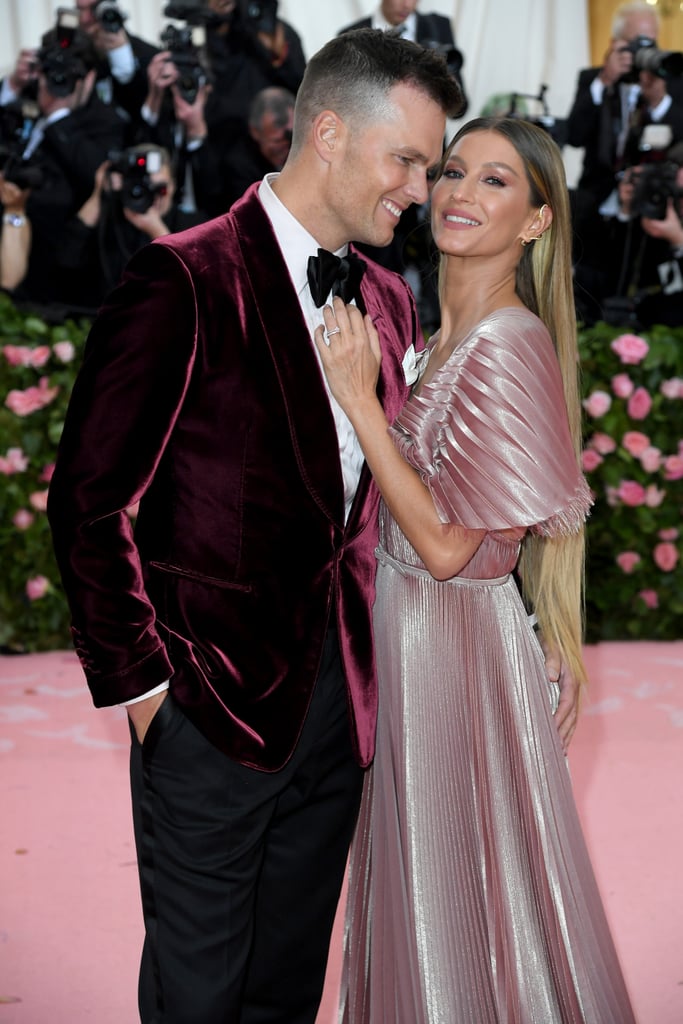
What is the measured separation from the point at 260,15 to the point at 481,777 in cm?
462

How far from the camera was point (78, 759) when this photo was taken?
366 centimetres

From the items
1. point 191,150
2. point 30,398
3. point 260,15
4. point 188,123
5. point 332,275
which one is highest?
point 260,15

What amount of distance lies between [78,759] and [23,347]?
5.00 feet

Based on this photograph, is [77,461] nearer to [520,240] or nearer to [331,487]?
[331,487]

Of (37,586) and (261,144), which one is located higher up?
(261,144)

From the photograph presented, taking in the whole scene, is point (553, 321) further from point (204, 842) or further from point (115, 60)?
point (115, 60)

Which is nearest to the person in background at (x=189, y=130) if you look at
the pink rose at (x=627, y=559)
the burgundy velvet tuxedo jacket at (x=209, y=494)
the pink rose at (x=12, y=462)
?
the pink rose at (x=12, y=462)

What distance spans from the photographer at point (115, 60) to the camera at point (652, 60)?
225cm

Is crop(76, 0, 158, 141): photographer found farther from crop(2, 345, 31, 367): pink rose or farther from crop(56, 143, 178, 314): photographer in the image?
crop(2, 345, 31, 367): pink rose

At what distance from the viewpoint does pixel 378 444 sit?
1.70m

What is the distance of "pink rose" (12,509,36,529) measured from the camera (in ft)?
14.4

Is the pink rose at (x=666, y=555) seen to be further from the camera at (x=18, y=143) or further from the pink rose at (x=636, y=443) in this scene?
the camera at (x=18, y=143)

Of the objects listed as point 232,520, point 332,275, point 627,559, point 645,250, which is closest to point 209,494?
point 232,520

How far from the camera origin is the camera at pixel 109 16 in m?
5.49
